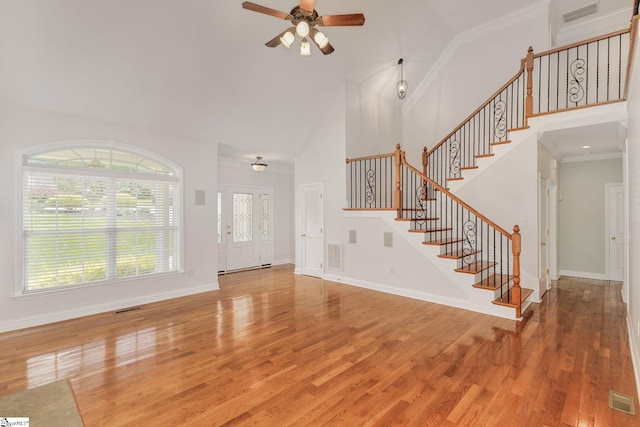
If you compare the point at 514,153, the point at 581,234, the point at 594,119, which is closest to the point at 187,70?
the point at 514,153

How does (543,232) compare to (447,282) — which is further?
(543,232)

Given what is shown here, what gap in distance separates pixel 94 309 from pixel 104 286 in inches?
13.6

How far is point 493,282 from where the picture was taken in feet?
16.1

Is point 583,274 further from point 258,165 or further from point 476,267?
point 258,165

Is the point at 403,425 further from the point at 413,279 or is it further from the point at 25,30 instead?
the point at 25,30

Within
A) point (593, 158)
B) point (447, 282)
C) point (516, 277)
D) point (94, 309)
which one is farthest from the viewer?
point (593, 158)

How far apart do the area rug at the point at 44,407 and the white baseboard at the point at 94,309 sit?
3.84 metres

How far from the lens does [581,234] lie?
6.92 m

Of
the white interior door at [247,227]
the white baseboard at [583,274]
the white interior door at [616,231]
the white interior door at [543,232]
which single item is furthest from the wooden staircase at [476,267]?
the white interior door at [247,227]

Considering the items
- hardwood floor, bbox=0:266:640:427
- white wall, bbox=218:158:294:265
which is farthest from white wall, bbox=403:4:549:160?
hardwood floor, bbox=0:266:640:427

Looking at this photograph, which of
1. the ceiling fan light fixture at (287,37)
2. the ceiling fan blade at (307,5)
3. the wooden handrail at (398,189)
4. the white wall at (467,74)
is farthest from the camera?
the white wall at (467,74)

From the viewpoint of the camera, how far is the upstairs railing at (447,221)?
190 inches

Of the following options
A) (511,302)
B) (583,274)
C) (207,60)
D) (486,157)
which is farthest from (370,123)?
(583,274)

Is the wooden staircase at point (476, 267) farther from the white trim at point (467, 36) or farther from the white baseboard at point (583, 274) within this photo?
the white trim at point (467, 36)
